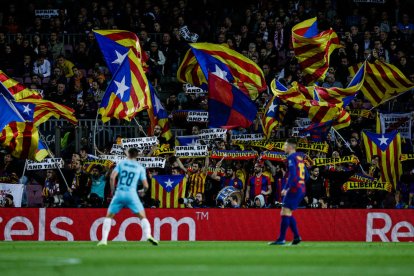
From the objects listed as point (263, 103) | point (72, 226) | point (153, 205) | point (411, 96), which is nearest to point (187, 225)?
point (153, 205)

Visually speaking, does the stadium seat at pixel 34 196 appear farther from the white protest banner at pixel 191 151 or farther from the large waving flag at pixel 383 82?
the large waving flag at pixel 383 82

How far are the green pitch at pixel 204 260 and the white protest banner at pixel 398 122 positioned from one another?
769cm

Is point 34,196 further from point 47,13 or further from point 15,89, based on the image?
point 47,13

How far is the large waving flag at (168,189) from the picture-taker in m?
27.3

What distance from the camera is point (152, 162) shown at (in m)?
27.1

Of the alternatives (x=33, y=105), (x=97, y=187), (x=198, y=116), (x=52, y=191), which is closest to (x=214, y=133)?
(x=198, y=116)

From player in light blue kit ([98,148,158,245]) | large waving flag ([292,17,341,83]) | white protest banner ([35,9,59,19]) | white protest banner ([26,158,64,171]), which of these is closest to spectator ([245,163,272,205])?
large waving flag ([292,17,341,83])

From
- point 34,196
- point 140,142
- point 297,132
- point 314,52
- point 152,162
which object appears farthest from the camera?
point 314,52

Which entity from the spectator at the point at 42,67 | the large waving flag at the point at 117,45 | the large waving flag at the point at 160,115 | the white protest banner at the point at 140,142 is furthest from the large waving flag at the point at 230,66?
the spectator at the point at 42,67

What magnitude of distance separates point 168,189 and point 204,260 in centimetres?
1017

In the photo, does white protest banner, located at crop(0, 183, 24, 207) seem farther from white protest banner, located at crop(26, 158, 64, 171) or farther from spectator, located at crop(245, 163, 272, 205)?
spectator, located at crop(245, 163, 272, 205)

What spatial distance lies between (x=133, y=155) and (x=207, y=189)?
22.3 feet

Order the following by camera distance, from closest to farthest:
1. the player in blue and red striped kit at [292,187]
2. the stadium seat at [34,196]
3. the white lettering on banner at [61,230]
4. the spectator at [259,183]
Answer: the player in blue and red striped kit at [292,187] → the spectator at [259,183] → the white lettering on banner at [61,230] → the stadium seat at [34,196]

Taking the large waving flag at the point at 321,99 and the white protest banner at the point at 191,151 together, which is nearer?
the white protest banner at the point at 191,151
